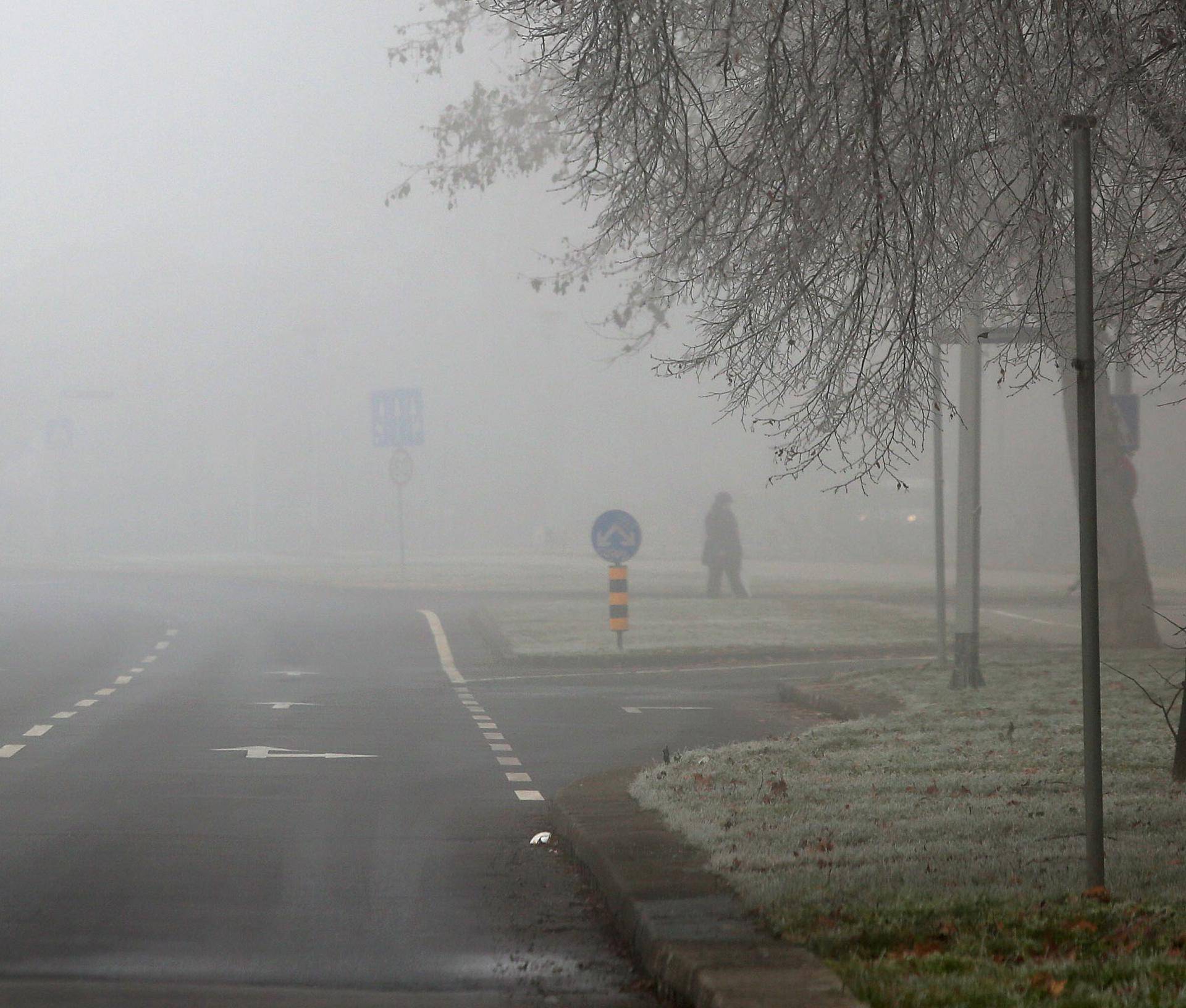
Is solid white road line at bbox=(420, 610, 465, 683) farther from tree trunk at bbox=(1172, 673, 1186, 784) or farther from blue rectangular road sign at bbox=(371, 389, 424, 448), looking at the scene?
blue rectangular road sign at bbox=(371, 389, 424, 448)

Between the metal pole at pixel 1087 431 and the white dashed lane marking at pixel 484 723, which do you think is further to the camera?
the white dashed lane marking at pixel 484 723

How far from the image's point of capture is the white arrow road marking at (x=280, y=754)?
12.9 meters

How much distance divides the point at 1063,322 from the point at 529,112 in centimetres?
1507

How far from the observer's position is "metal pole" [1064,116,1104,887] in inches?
258

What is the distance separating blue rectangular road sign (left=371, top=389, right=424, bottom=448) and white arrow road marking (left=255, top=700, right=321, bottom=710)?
Answer: 3199 centimetres

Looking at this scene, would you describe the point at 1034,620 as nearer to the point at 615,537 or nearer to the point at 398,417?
the point at 615,537

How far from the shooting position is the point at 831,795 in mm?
9594

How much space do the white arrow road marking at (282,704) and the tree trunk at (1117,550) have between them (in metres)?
8.68

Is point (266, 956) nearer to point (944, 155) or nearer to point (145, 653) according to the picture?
point (944, 155)

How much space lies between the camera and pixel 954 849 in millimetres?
7938

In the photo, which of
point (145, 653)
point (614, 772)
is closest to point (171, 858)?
point (614, 772)

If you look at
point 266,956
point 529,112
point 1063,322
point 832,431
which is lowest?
point 266,956

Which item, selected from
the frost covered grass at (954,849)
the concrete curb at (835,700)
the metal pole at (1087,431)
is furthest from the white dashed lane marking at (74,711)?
the metal pole at (1087,431)

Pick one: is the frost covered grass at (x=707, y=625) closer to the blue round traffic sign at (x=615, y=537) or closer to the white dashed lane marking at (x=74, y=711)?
the blue round traffic sign at (x=615, y=537)
